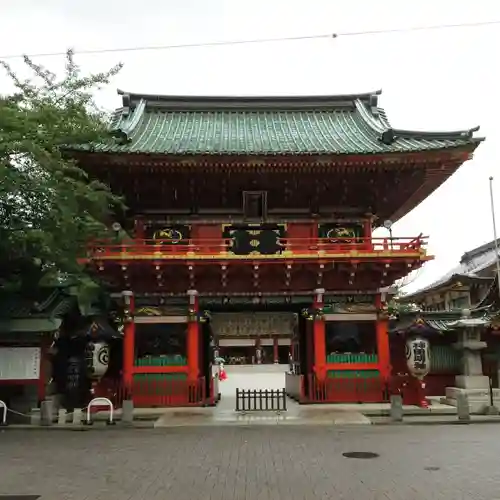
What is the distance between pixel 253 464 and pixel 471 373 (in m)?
13.0

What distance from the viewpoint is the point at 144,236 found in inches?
847

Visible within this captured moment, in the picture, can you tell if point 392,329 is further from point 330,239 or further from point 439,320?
point 330,239

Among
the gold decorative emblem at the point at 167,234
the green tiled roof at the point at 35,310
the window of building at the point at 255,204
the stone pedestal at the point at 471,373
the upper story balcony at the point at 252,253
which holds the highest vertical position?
the window of building at the point at 255,204

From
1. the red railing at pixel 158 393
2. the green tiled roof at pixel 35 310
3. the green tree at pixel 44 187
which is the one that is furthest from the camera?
the red railing at pixel 158 393

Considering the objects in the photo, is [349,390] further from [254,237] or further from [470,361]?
[254,237]

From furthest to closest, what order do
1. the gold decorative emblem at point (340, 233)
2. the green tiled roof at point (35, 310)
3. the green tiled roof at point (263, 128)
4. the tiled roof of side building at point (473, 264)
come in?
the tiled roof of side building at point (473, 264) → the gold decorative emblem at point (340, 233) → the green tiled roof at point (263, 128) → the green tiled roof at point (35, 310)

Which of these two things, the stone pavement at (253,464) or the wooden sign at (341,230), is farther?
the wooden sign at (341,230)

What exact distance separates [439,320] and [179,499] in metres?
16.6

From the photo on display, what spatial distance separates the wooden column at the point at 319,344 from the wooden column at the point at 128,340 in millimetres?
6958

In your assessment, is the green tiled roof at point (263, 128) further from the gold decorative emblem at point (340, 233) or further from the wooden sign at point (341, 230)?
the gold decorative emblem at point (340, 233)

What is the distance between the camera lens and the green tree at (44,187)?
14500mm

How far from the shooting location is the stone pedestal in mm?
19688

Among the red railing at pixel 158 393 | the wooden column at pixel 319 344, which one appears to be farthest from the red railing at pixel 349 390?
the red railing at pixel 158 393

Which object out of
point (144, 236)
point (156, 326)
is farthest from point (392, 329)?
point (144, 236)
